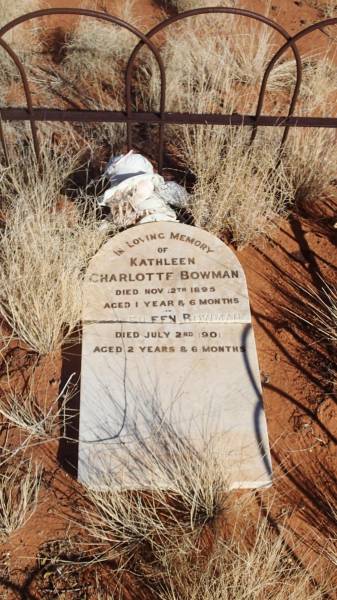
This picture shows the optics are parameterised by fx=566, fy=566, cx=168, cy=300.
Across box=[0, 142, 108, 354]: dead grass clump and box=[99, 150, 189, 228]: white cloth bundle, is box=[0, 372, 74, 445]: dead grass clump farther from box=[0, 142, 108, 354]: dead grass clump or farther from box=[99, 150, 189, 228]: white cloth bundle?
box=[99, 150, 189, 228]: white cloth bundle

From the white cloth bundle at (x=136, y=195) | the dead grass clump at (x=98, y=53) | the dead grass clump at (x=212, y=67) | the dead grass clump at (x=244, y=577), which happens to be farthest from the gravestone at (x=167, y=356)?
the dead grass clump at (x=98, y=53)

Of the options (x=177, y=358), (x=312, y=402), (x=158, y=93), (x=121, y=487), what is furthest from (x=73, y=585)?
(x=158, y=93)

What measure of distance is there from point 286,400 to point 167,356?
0.68 metres

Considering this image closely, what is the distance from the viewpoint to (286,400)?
10.0ft

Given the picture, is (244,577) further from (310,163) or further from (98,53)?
(98,53)

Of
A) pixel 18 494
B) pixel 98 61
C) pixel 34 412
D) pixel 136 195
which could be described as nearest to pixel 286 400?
pixel 34 412

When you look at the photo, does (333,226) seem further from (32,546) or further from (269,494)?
(32,546)

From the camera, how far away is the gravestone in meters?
→ 2.75

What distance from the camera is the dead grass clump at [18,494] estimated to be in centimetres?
253

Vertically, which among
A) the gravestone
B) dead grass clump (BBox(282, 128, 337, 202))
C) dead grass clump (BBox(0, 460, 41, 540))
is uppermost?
dead grass clump (BBox(282, 128, 337, 202))

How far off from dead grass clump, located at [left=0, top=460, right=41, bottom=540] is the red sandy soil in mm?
47

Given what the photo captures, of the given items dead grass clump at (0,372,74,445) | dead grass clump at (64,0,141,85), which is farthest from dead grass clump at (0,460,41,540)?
dead grass clump at (64,0,141,85)

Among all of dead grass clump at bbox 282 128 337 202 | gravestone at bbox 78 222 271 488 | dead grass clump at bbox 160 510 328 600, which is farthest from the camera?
dead grass clump at bbox 282 128 337 202

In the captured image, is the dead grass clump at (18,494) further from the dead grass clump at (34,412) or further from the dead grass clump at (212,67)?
the dead grass clump at (212,67)
